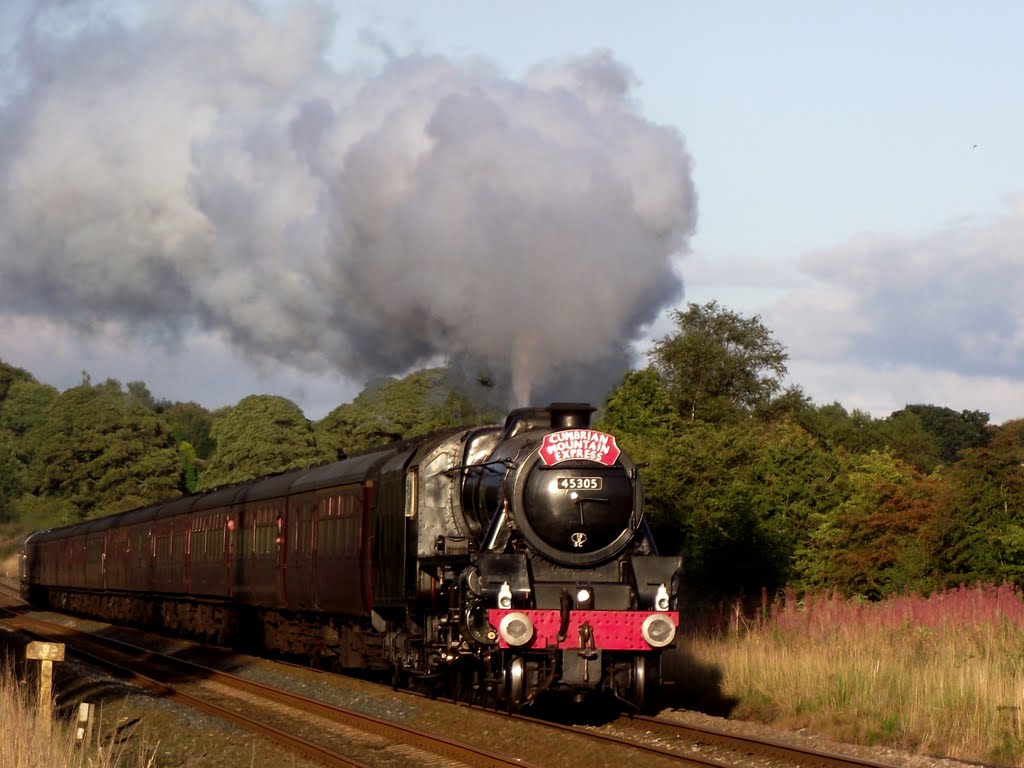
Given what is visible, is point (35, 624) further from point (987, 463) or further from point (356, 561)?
point (987, 463)

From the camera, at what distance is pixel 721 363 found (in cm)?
6162

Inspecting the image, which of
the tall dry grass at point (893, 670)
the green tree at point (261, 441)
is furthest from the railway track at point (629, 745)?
the green tree at point (261, 441)

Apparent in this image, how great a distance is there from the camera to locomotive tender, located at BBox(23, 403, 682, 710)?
14.1 m

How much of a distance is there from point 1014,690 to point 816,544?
13441 mm

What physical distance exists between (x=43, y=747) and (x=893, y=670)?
9.07 meters

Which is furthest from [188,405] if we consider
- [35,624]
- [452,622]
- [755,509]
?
[452,622]

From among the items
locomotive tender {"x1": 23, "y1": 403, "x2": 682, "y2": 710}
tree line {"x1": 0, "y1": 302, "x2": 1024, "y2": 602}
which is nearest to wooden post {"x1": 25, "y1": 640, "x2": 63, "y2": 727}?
locomotive tender {"x1": 23, "y1": 403, "x2": 682, "y2": 710}

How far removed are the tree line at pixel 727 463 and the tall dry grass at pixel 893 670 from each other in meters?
3.63

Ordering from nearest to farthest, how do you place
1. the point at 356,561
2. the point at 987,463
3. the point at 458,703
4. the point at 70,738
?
the point at 70,738 → the point at 458,703 → the point at 356,561 → the point at 987,463

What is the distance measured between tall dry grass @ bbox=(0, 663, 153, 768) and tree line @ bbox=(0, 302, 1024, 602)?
961 cm

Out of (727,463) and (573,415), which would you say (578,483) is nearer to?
(573,415)

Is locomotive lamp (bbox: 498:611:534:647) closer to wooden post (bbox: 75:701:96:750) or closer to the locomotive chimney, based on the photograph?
the locomotive chimney

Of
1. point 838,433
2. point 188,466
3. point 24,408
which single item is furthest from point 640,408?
point 24,408

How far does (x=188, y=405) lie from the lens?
154250mm
